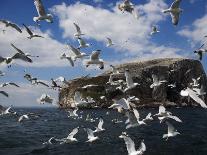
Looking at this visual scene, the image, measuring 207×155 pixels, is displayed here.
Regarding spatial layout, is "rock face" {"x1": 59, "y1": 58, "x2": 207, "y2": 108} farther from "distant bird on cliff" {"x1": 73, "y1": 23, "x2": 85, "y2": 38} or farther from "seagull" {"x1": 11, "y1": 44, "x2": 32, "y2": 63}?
"seagull" {"x1": 11, "y1": 44, "x2": 32, "y2": 63}

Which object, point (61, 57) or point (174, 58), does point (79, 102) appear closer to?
point (61, 57)

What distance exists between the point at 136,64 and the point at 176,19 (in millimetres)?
131388

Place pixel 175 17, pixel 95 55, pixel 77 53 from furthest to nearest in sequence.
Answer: pixel 77 53 → pixel 175 17 → pixel 95 55

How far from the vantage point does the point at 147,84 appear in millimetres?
149250

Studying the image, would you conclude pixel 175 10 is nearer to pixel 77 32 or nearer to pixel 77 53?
pixel 77 53

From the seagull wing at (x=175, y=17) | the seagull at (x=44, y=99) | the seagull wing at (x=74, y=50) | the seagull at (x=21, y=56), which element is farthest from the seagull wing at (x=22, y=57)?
the seagull at (x=44, y=99)

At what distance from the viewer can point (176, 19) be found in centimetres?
3266

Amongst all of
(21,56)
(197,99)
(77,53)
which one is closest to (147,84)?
(77,53)

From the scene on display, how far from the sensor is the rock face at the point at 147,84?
148 metres

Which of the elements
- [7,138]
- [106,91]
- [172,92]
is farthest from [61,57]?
[172,92]

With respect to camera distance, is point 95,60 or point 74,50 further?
point 74,50

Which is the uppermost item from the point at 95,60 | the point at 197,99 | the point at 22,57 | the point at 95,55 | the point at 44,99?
the point at 95,55

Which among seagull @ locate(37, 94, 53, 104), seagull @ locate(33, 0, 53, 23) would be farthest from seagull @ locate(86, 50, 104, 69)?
seagull @ locate(37, 94, 53, 104)

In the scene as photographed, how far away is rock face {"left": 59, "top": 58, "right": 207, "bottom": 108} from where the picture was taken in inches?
5832
